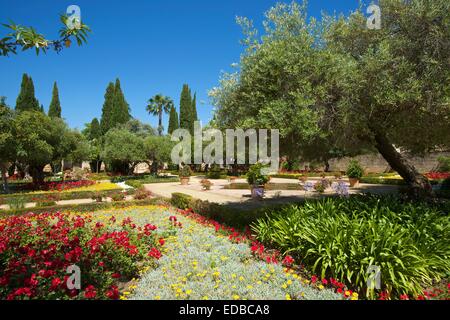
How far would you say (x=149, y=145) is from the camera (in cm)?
3616

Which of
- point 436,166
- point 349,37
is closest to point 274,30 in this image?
point 349,37

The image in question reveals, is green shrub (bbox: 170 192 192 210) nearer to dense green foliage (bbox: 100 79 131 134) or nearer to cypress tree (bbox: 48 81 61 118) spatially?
dense green foliage (bbox: 100 79 131 134)

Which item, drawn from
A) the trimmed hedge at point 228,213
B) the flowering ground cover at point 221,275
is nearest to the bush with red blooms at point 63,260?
the flowering ground cover at point 221,275

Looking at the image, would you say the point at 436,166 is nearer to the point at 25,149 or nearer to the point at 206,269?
the point at 206,269

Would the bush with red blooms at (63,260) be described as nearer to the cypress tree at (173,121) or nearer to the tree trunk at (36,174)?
the tree trunk at (36,174)

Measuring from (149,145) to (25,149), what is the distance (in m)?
17.0

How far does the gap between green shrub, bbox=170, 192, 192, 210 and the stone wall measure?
59.2 ft

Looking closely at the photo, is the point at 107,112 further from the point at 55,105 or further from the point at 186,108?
the point at 186,108

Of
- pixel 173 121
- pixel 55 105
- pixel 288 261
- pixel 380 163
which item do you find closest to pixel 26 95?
pixel 55 105

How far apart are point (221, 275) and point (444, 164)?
112ft

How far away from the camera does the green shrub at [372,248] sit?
5023mm

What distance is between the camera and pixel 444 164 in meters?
30.2

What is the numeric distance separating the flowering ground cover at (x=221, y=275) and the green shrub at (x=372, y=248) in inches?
19.9

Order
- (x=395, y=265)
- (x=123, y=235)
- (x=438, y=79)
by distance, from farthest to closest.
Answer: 1. (x=438, y=79)
2. (x=123, y=235)
3. (x=395, y=265)
